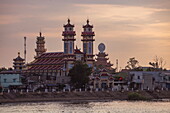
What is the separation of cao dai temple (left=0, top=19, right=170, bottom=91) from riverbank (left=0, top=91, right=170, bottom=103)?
5.26 m

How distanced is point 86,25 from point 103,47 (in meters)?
28.7

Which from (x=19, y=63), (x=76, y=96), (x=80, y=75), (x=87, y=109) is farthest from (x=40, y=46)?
(x=87, y=109)

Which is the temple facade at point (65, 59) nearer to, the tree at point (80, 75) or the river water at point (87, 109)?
the tree at point (80, 75)

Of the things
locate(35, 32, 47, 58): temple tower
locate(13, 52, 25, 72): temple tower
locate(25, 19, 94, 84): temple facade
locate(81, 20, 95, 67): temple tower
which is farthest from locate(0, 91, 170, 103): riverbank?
locate(35, 32, 47, 58): temple tower

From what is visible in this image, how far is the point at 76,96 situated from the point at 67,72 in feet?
112

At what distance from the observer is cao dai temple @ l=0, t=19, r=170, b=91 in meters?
146

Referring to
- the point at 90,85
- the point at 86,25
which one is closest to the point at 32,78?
the point at 90,85

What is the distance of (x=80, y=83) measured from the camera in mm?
139250

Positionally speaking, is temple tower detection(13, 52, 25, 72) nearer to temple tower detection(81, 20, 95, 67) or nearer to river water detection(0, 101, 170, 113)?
temple tower detection(81, 20, 95, 67)

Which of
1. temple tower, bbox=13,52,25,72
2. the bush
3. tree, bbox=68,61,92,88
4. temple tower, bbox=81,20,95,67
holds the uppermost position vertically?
temple tower, bbox=81,20,95,67

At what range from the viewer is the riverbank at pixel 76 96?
391ft

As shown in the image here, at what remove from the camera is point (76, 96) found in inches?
5054

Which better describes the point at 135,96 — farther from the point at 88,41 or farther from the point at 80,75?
the point at 88,41

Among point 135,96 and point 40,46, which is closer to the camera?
point 135,96
